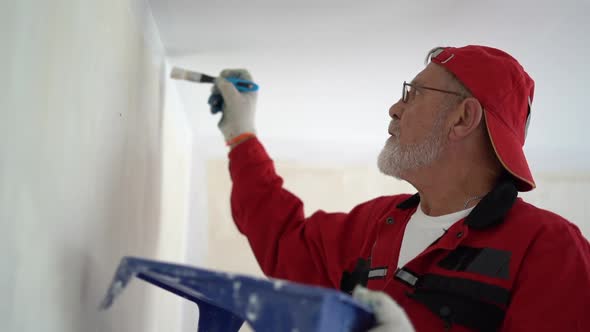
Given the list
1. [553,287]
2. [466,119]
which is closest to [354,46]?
[466,119]

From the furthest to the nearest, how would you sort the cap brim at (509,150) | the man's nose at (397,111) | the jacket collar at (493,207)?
the man's nose at (397,111), the cap brim at (509,150), the jacket collar at (493,207)

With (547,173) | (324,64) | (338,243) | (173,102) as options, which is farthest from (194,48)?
(547,173)

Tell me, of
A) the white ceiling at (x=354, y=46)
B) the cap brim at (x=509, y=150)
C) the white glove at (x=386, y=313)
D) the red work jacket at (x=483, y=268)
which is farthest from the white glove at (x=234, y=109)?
the white glove at (x=386, y=313)

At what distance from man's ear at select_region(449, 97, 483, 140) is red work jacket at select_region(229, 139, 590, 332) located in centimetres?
17

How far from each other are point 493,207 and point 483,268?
0.55 feet

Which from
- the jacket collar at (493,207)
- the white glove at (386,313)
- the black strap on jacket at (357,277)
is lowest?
the black strap on jacket at (357,277)

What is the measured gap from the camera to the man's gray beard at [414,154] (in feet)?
5.05

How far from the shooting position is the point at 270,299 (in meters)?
0.76

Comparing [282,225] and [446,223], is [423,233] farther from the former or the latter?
[282,225]

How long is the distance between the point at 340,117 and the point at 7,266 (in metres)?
1.98

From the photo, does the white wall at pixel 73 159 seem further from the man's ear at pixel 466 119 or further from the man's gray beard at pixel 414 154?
the man's ear at pixel 466 119

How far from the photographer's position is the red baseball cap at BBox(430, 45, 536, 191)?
1493mm

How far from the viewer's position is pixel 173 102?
213 centimetres

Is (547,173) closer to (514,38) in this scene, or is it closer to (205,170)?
(514,38)
